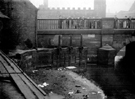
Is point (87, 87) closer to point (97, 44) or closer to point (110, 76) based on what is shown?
point (110, 76)

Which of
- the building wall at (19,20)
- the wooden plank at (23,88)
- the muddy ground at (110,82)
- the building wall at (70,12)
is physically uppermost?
the building wall at (70,12)

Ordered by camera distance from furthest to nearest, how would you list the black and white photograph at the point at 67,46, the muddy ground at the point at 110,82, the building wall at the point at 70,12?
the building wall at the point at 70,12
the black and white photograph at the point at 67,46
the muddy ground at the point at 110,82

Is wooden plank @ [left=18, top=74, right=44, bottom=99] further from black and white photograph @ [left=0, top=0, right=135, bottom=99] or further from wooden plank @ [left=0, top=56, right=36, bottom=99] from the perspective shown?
black and white photograph @ [left=0, top=0, right=135, bottom=99]

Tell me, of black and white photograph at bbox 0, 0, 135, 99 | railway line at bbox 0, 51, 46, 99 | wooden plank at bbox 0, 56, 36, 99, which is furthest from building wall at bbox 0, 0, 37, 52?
wooden plank at bbox 0, 56, 36, 99

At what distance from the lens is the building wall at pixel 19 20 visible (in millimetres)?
11911

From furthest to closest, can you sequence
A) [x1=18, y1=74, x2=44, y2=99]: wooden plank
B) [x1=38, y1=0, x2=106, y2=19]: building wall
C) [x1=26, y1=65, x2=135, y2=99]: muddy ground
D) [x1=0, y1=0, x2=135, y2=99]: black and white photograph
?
1. [x1=38, y1=0, x2=106, y2=19]: building wall
2. [x1=0, y1=0, x2=135, y2=99]: black and white photograph
3. [x1=26, y1=65, x2=135, y2=99]: muddy ground
4. [x1=18, y1=74, x2=44, y2=99]: wooden plank

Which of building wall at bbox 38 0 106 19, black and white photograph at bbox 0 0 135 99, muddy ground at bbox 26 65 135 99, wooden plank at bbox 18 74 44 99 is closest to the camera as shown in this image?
wooden plank at bbox 18 74 44 99

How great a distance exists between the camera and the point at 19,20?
13.5 m

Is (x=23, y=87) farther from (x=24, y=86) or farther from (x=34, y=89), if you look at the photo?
(x=34, y=89)

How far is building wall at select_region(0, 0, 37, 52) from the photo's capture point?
11.9 metres

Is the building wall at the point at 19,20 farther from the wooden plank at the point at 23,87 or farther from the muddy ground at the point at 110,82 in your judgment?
the wooden plank at the point at 23,87

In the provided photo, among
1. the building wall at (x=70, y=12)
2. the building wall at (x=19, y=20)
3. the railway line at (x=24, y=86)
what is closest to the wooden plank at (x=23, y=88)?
the railway line at (x=24, y=86)

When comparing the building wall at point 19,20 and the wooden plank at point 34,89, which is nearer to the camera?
the wooden plank at point 34,89

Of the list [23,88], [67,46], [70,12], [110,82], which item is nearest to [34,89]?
[23,88]
